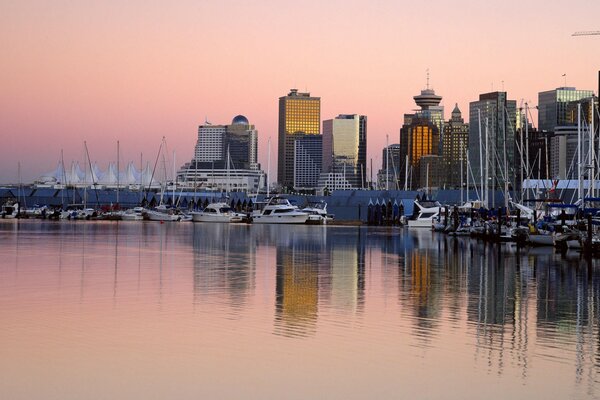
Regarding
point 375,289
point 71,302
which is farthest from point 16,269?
point 375,289

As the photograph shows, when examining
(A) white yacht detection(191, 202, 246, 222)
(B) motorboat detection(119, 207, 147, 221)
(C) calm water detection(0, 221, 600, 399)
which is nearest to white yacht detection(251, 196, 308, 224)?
(A) white yacht detection(191, 202, 246, 222)

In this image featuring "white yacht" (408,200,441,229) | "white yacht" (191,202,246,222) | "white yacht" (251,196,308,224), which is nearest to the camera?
"white yacht" (408,200,441,229)

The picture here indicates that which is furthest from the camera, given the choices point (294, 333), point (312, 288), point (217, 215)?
point (217, 215)

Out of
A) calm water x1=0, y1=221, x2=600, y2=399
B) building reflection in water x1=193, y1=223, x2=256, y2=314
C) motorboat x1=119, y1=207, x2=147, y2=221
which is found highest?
motorboat x1=119, y1=207, x2=147, y2=221

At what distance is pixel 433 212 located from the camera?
14588 cm

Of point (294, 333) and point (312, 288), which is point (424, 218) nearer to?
point (312, 288)

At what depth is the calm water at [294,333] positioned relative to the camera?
60.8ft

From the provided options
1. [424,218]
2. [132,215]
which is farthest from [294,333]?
[132,215]

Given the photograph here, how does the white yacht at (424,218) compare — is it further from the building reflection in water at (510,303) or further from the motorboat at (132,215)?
the building reflection in water at (510,303)

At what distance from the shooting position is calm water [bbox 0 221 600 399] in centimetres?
1853

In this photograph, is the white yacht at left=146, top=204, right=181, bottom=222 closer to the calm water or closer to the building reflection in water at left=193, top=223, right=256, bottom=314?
the building reflection in water at left=193, top=223, right=256, bottom=314

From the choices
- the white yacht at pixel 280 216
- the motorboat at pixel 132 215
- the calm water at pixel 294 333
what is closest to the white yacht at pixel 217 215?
the white yacht at pixel 280 216

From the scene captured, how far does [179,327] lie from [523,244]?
179 feet

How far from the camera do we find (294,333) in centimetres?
2484
